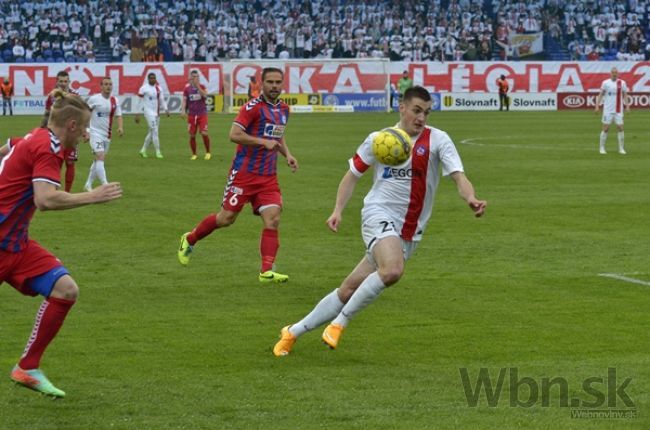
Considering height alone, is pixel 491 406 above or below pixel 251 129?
below

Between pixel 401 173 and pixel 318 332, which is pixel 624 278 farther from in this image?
pixel 401 173

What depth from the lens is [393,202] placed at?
10047mm

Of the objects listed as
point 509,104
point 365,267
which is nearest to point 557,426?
point 365,267

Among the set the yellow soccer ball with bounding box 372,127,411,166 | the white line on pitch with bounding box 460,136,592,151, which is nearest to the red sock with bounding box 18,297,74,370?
the yellow soccer ball with bounding box 372,127,411,166

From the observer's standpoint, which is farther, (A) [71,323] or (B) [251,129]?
(B) [251,129]

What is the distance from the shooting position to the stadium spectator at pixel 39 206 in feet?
26.3

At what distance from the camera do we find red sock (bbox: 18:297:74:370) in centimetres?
842

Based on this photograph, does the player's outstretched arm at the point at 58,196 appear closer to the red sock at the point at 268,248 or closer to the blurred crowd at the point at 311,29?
the red sock at the point at 268,248

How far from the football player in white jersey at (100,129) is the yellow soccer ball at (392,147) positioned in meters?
14.0

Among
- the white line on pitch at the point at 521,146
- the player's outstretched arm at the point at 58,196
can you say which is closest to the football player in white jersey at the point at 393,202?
the player's outstretched arm at the point at 58,196

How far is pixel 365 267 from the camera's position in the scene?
1003 cm

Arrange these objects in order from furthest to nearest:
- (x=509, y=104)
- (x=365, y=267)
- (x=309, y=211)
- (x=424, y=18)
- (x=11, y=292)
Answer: (x=424, y=18) → (x=509, y=104) → (x=309, y=211) → (x=11, y=292) → (x=365, y=267)

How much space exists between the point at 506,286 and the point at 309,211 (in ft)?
25.9

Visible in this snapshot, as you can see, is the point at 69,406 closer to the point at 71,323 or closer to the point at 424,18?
the point at 71,323
